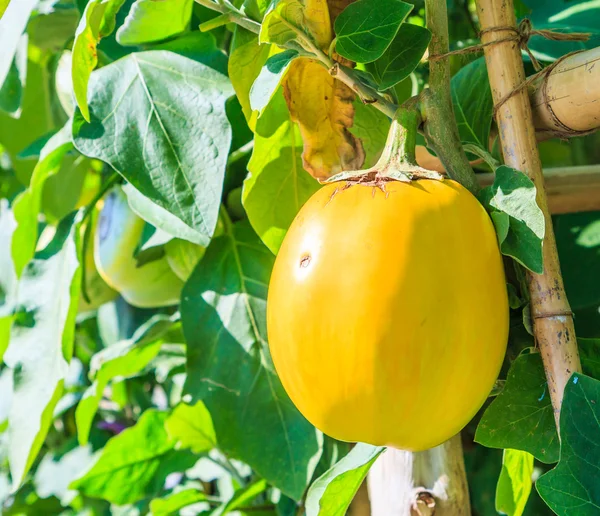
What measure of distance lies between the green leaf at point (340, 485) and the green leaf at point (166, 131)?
0.17 meters

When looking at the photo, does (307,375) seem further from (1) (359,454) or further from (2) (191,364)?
(2) (191,364)

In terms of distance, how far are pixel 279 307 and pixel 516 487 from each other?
0.23 meters

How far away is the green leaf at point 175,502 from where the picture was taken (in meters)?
0.80

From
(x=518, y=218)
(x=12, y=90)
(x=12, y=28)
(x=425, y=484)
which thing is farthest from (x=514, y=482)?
(x=12, y=90)

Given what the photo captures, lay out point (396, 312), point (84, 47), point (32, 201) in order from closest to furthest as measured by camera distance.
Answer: point (396, 312) → point (84, 47) → point (32, 201)

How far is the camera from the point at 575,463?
0.34 metres

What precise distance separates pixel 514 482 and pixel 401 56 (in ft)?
0.91

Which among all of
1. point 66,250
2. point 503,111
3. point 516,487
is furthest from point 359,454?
point 66,250

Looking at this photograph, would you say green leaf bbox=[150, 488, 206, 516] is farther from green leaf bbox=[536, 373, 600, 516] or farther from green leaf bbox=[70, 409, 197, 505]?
green leaf bbox=[536, 373, 600, 516]

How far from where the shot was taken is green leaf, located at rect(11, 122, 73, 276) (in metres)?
0.60

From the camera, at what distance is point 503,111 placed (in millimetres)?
384

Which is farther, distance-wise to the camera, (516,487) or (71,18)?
(71,18)

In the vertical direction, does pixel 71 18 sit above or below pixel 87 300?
above

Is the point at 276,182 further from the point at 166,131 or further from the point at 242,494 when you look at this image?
the point at 242,494
